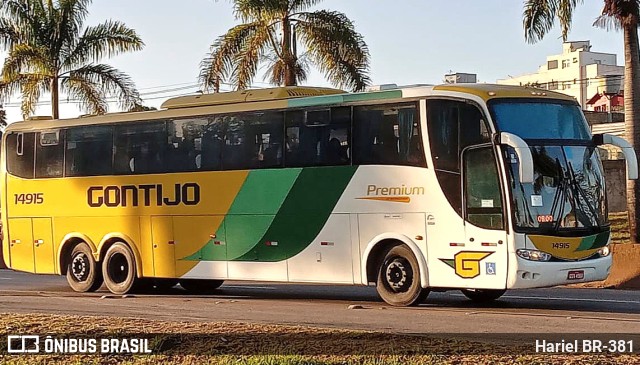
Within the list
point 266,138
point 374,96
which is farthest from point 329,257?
point 374,96

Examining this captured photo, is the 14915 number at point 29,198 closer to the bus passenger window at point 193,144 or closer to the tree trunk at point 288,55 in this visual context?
the bus passenger window at point 193,144

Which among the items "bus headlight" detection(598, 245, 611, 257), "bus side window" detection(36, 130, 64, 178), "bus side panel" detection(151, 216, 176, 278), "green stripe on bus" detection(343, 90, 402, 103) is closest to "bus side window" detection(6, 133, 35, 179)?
"bus side window" detection(36, 130, 64, 178)

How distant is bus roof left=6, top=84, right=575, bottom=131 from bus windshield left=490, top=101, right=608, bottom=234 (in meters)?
0.32

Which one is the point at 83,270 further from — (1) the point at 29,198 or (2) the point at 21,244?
(1) the point at 29,198

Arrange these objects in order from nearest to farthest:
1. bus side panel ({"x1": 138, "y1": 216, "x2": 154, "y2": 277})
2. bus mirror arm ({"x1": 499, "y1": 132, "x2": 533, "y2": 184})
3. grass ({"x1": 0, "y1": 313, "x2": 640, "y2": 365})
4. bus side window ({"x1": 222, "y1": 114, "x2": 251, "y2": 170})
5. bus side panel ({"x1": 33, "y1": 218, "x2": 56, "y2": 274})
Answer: grass ({"x1": 0, "y1": 313, "x2": 640, "y2": 365})
bus mirror arm ({"x1": 499, "y1": 132, "x2": 533, "y2": 184})
bus side window ({"x1": 222, "y1": 114, "x2": 251, "y2": 170})
bus side panel ({"x1": 138, "y1": 216, "x2": 154, "y2": 277})
bus side panel ({"x1": 33, "y1": 218, "x2": 56, "y2": 274})

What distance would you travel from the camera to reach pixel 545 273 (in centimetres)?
1575

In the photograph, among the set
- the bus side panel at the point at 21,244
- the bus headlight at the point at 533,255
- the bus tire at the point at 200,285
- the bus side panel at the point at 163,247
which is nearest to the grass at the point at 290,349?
the bus headlight at the point at 533,255

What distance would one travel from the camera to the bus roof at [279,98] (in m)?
16.7

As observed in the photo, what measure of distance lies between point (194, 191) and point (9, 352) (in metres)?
8.60

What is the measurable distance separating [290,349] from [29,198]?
42.1ft

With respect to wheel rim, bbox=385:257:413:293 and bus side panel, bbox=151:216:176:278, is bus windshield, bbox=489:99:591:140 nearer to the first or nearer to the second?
wheel rim, bbox=385:257:413:293

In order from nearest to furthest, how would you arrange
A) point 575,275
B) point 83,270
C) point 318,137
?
point 575,275 → point 318,137 → point 83,270

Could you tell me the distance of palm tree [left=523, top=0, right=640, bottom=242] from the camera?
84.9 feet

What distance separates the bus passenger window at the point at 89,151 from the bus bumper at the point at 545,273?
8883 millimetres
